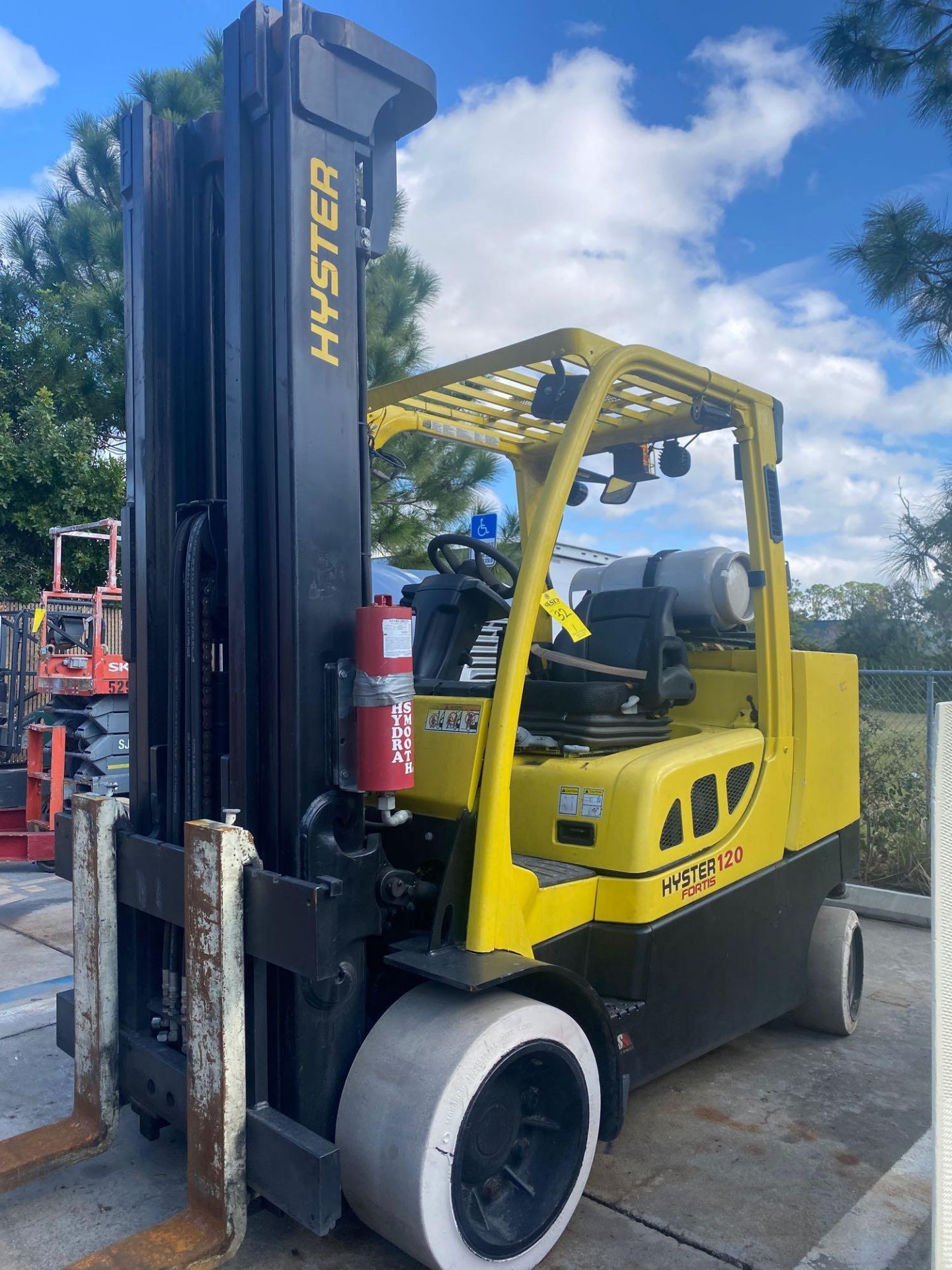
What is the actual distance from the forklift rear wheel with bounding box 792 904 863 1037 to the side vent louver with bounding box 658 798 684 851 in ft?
4.43

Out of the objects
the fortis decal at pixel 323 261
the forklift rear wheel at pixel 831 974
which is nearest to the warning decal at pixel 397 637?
the fortis decal at pixel 323 261

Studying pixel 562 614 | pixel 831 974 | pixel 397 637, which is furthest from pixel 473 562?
pixel 831 974

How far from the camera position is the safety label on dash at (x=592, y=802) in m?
3.19

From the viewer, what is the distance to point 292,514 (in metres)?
2.59

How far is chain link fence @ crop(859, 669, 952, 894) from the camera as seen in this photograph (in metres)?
6.92

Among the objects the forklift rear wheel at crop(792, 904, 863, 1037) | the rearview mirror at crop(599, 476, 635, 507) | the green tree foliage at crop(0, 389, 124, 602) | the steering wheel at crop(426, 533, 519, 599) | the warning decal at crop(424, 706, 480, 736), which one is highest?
the green tree foliage at crop(0, 389, 124, 602)

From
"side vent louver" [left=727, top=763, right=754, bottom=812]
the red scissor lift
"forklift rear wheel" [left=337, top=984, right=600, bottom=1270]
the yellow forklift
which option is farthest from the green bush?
the red scissor lift

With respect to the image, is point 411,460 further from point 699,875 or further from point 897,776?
point 699,875

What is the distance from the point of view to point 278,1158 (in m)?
2.38

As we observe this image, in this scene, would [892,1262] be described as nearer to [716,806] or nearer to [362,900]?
[716,806]

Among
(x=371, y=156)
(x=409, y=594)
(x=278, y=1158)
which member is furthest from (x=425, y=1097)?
(x=371, y=156)

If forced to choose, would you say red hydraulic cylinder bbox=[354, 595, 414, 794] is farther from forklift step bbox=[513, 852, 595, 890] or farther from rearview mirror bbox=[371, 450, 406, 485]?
rearview mirror bbox=[371, 450, 406, 485]

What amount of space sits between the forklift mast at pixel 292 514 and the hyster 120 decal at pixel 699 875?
109cm

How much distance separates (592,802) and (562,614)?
0.70 metres
